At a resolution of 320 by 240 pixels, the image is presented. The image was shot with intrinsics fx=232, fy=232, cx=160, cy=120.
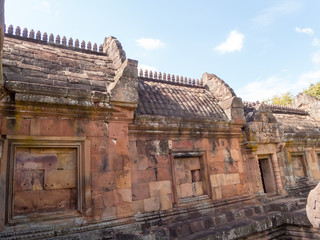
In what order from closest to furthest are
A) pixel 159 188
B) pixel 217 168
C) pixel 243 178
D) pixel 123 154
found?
pixel 123 154, pixel 159 188, pixel 217 168, pixel 243 178

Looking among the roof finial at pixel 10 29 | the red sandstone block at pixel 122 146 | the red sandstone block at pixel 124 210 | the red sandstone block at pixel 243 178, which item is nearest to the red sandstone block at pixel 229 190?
the red sandstone block at pixel 243 178

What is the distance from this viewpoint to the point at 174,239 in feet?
16.7

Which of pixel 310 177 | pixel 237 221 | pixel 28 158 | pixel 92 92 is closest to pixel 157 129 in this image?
pixel 92 92

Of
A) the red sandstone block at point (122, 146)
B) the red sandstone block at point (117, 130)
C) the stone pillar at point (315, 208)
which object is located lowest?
the stone pillar at point (315, 208)

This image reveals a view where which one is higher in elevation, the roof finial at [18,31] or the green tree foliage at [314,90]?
the green tree foliage at [314,90]

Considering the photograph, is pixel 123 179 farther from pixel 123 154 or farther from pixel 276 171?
pixel 276 171

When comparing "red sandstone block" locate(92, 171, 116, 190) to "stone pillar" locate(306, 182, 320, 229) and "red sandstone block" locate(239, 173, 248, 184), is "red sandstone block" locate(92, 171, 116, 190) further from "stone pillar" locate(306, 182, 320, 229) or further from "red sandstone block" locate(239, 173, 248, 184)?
"red sandstone block" locate(239, 173, 248, 184)

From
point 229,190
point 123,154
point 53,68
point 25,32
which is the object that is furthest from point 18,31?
point 229,190

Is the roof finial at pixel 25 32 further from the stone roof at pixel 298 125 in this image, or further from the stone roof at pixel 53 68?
the stone roof at pixel 298 125

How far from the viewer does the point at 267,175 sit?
29.2 feet

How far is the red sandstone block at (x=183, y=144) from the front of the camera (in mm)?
6356

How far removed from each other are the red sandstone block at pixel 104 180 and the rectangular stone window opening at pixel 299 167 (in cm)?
867

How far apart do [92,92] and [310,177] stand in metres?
10.3

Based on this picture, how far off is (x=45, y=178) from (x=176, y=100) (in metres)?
4.38
